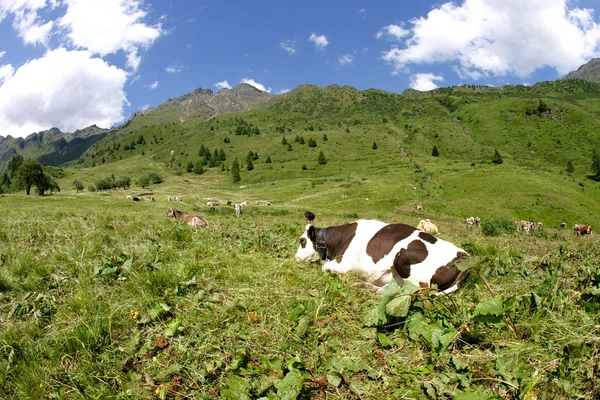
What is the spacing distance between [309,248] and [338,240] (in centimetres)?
74

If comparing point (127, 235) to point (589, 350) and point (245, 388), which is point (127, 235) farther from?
point (589, 350)

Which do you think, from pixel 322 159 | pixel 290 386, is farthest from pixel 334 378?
pixel 322 159

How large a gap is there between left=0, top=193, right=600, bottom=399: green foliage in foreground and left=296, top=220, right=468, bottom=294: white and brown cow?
954mm

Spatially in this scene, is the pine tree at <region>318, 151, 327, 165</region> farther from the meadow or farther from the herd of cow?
the meadow

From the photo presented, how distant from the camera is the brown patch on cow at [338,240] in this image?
7.57 metres

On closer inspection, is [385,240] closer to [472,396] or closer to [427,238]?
[427,238]

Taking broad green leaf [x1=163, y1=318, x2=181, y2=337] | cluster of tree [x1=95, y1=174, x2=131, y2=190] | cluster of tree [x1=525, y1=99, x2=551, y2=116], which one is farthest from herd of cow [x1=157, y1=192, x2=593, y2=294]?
cluster of tree [x1=525, y1=99, x2=551, y2=116]

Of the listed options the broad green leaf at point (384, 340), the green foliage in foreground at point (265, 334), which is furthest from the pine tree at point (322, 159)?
the broad green leaf at point (384, 340)

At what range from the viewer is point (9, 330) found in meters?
3.51

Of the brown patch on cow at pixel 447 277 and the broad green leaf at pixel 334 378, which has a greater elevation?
the brown patch on cow at pixel 447 277

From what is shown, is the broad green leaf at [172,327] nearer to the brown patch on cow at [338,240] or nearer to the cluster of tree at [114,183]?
the brown patch on cow at [338,240]

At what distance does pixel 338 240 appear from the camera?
7879 mm

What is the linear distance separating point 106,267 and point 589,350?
5.91 meters

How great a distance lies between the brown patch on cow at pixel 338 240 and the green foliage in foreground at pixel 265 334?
2.08 metres
